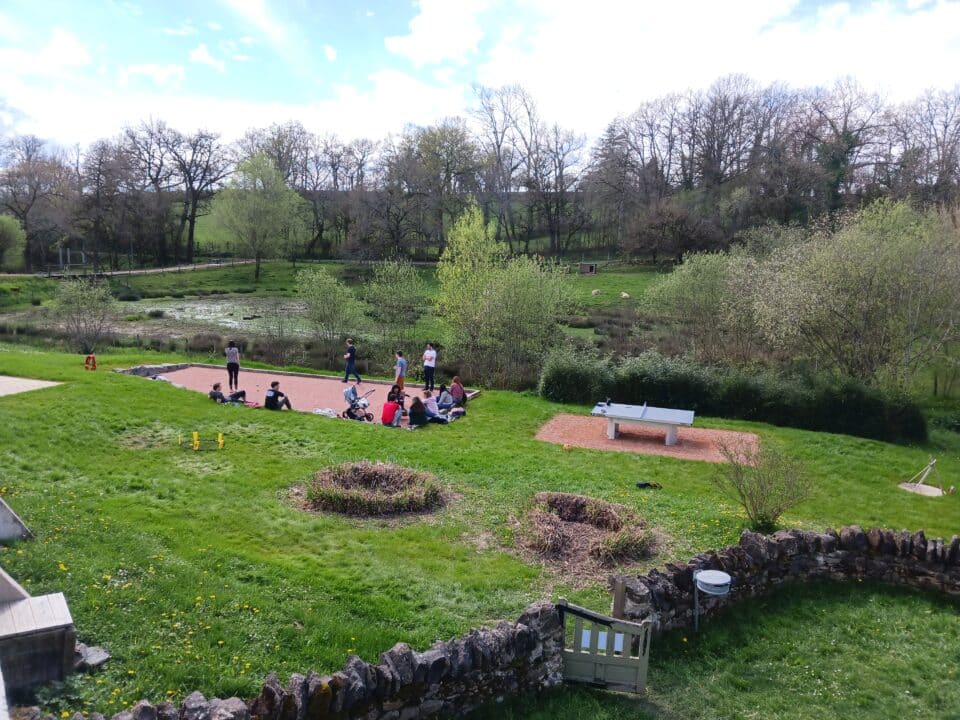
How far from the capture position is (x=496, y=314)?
25.8 m

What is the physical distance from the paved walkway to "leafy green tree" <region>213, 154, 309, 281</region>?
4030 cm

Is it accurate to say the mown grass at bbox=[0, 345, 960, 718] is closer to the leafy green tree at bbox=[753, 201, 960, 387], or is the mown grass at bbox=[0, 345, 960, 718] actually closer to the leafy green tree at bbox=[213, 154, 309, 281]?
the leafy green tree at bbox=[753, 201, 960, 387]

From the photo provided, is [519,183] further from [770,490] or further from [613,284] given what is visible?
[770,490]

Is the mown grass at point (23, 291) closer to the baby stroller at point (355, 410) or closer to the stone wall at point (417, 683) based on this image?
the baby stroller at point (355, 410)

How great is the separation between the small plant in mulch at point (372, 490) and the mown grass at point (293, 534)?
353mm

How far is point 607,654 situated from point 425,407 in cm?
1122

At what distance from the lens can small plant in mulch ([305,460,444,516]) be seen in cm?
1023

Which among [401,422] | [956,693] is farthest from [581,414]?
[956,693]

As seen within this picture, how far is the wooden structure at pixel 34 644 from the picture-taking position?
527 cm

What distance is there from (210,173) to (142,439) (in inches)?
2363

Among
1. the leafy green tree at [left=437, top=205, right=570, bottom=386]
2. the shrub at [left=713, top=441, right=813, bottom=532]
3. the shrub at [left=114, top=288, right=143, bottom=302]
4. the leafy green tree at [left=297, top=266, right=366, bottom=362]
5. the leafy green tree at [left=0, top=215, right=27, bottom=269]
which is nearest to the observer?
the shrub at [left=713, top=441, right=813, bottom=532]

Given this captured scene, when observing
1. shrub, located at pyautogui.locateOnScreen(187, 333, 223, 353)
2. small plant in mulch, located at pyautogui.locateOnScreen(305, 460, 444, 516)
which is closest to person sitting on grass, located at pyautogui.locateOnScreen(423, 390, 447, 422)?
small plant in mulch, located at pyautogui.locateOnScreen(305, 460, 444, 516)

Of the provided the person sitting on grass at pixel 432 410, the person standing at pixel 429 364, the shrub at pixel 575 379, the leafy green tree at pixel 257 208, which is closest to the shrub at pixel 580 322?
the shrub at pixel 575 379

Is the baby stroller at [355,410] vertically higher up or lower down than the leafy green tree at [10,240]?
lower down
